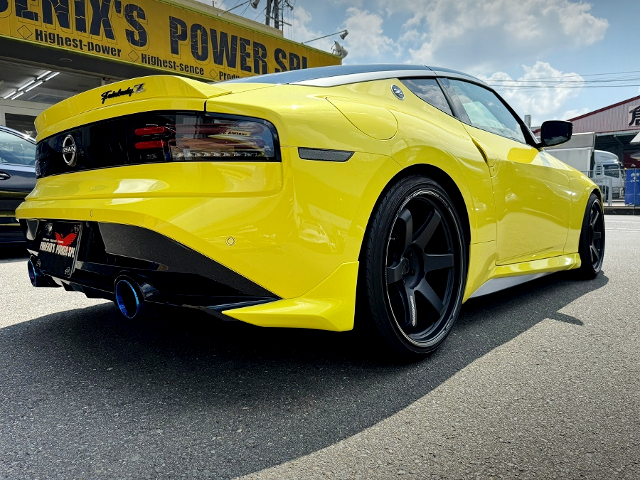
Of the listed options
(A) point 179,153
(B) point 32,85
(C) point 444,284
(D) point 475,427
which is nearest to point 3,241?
(A) point 179,153

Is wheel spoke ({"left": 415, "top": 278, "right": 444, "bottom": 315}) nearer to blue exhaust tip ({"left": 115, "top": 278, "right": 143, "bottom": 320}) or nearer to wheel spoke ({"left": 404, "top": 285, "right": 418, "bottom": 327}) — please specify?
wheel spoke ({"left": 404, "top": 285, "right": 418, "bottom": 327})

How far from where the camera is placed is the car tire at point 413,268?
6.42 ft

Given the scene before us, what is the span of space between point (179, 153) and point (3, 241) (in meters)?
4.06

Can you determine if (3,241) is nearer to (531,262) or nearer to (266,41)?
(531,262)

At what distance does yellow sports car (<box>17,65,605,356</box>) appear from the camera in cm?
169

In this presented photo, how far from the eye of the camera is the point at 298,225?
171 centimetres

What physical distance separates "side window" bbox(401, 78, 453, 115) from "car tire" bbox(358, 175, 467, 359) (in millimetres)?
507

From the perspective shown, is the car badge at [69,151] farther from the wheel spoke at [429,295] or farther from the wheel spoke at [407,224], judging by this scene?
the wheel spoke at [429,295]

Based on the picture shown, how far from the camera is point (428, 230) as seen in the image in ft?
7.47

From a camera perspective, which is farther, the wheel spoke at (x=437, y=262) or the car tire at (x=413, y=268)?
the wheel spoke at (x=437, y=262)

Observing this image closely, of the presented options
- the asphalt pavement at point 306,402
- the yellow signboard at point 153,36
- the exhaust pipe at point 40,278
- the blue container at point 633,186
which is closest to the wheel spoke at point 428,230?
the asphalt pavement at point 306,402

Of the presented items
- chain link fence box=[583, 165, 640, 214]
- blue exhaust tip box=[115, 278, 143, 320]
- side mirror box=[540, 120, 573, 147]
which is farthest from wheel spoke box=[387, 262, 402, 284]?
chain link fence box=[583, 165, 640, 214]

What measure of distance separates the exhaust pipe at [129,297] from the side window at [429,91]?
60.1 inches

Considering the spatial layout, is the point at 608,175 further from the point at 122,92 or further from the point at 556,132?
the point at 122,92
